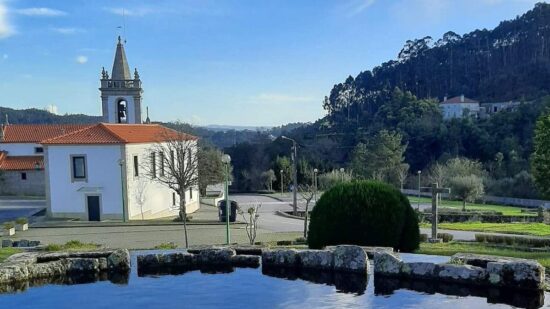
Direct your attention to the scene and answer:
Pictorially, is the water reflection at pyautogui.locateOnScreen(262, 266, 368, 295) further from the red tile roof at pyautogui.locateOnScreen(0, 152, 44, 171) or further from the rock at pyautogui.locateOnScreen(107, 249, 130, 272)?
the red tile roof at pyautogui.locateOnScreen(0, 152, 44, 171)

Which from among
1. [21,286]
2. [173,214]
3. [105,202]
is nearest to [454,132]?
[173,214]

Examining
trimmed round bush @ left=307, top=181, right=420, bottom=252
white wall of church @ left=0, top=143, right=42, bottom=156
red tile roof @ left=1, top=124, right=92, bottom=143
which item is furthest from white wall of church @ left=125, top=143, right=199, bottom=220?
trimmed round bush @ left=307, top=181, right=420, bottom=252

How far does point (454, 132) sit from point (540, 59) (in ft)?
175

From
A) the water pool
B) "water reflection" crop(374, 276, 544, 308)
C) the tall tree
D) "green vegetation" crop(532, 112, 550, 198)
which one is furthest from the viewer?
the tall tree

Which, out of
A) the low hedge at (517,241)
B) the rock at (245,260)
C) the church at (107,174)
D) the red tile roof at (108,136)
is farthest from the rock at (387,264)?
the red tile roof at (108,136)

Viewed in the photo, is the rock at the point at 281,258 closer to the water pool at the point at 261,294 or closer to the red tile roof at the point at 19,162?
the water pool at the point at 261,294

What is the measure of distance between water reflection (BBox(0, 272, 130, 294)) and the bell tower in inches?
1235

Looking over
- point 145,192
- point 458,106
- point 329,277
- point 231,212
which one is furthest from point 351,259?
point 458,106

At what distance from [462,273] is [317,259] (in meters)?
2.97

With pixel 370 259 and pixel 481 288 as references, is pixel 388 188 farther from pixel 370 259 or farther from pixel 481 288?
pixel 481 288

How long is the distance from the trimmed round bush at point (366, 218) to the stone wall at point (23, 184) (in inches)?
1606

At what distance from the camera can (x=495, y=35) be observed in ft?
452

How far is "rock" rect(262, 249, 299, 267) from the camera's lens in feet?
36.8

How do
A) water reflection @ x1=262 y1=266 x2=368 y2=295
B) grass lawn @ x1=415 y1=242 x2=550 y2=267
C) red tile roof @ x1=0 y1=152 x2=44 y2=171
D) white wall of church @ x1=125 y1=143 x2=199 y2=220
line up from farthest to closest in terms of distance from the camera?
red tile roof @ x1=0 y1=152 x2=44 y2=171
white wall of church @ x1=125 y1=143 x2=199 y2=220
grass lawn @ x1=415 y1=242 x2=550 y2=267
water reflection @ x1=262 y1=266 x2=368 y2=295
